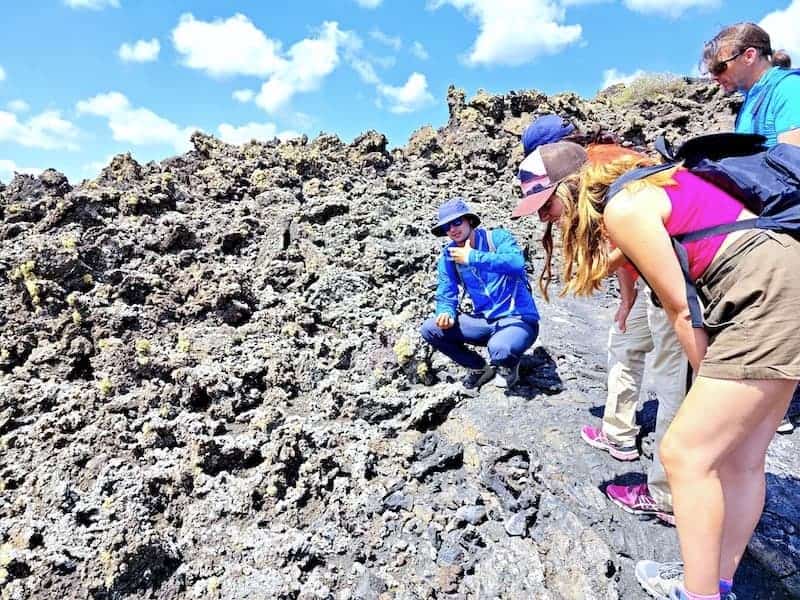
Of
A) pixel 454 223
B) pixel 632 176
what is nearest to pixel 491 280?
pixel 454 223

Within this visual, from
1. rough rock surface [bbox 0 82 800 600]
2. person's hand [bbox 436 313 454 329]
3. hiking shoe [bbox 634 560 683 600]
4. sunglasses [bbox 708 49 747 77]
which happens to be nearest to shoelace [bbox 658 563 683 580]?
hiking shoe [bbox 634 560 683 600]

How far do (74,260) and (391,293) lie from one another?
9.04ft

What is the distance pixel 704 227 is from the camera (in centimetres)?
146

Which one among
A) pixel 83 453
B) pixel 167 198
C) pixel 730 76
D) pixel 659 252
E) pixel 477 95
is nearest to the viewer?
pixel 659 252

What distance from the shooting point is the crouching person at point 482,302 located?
337 cm

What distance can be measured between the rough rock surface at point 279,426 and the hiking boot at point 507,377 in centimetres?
9

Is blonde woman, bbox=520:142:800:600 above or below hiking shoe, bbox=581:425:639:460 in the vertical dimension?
above

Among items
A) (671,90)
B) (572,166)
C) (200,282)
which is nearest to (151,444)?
(200,282)

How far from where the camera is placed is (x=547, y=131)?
7.49 feet

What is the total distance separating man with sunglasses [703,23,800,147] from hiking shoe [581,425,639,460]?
161 centimetres

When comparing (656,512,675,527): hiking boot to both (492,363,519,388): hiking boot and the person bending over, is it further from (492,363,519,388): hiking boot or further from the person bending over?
(492,363,519,388): hiking boot

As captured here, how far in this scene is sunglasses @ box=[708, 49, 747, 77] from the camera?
2582mm

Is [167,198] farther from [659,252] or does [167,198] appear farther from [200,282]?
[659,252]

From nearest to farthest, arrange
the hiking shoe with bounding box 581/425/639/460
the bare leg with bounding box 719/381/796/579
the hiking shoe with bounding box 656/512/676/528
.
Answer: the bare leg with bounding box 719/381/796/579
the hiking shoe with bounding box 656/512/676/528
the hiking shoe with bounding box 581/425/639/460
